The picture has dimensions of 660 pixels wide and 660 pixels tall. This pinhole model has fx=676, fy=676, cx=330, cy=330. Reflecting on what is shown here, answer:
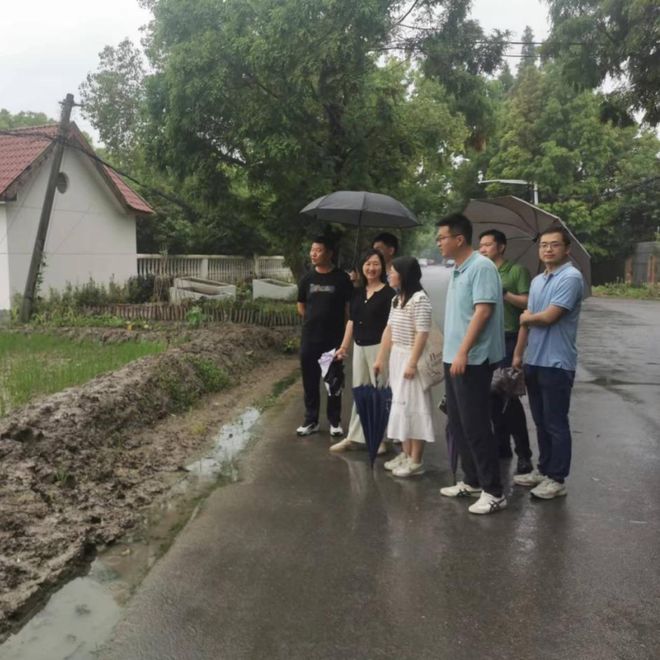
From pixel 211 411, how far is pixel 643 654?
17.0ft

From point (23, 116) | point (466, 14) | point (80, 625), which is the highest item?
point (23, 116)

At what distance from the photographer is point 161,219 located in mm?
25938

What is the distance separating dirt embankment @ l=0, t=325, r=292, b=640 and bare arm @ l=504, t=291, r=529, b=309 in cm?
291

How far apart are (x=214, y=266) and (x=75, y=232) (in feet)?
20.8

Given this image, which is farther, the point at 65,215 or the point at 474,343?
the point at 65,215

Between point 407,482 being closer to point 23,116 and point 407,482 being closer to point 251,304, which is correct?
point 251,304

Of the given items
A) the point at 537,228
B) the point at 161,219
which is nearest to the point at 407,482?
the point at 537,228

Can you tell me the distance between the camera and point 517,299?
5082mm

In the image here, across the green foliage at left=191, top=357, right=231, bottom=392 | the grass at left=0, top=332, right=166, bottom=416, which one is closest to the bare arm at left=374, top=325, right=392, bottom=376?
the green foliage at left=191, top=357, right=231, bottom=392

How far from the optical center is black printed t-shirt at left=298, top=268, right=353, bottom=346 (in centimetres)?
619

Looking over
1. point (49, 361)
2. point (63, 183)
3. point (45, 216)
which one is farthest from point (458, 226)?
point (63, 183)

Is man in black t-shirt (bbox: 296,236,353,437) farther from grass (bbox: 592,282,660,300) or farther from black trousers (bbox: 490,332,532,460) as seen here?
grass (bbox: 592,282,660,300)

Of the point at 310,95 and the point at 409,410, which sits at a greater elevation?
the point at 310,95

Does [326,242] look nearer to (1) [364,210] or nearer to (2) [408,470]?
(1) [364,210]
